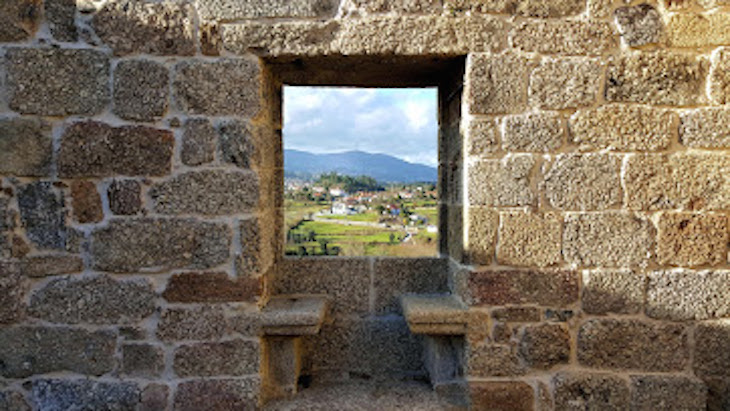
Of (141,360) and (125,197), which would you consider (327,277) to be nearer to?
(141,360)

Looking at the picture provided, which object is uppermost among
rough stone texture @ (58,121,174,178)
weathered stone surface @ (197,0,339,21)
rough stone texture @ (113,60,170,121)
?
weathered stone surface @ (197,0,339,21)

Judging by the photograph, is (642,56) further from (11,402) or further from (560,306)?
(11,402)

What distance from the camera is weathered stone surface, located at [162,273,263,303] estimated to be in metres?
2.27

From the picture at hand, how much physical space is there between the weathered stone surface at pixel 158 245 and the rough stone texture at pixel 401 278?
92 centimetres

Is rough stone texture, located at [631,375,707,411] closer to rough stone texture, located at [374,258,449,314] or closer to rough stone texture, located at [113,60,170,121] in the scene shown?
rough stone texture, located at [374,258,449,314]

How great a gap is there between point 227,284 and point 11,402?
4.12ft

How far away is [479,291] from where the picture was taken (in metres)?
2.27

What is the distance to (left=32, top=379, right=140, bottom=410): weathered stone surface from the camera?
2.26 meters

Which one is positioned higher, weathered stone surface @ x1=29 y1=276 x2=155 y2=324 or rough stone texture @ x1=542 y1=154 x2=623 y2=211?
rough stone texture @ x1=542 y1=154 x2=623 y2=211

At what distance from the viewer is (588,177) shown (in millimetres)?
2221

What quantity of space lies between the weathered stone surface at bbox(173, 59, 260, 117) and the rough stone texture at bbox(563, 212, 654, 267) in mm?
1748

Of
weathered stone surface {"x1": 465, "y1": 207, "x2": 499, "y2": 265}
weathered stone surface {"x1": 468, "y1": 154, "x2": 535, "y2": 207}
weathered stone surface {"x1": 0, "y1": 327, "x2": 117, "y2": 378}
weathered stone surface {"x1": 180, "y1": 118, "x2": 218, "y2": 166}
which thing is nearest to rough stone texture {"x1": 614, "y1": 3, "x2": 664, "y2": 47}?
weathered stone surface {"x1": 468, "y1": 154, "x2": 535, "y2": 207}

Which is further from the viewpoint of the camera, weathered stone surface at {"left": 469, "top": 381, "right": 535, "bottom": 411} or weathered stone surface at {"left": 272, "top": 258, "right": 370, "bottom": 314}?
weathered stone surface at {"left": 272, "top": 258, "right": 370, "bottom": 314}

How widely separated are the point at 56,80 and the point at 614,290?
3.01 metres
